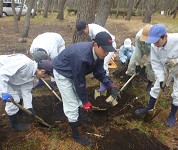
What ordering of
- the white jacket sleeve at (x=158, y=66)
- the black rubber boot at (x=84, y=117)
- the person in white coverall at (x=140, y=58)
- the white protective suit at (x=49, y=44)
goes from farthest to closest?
1. the person in white coverall at (x=140, y=58)
2. the white protective suit at (x=49, y=44)
3. the black rubber boot at (x=84, y=117)
4. the white jacket sleeve at (x=158, y=66)

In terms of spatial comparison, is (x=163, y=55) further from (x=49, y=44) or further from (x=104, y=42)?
(x=49, y=44)

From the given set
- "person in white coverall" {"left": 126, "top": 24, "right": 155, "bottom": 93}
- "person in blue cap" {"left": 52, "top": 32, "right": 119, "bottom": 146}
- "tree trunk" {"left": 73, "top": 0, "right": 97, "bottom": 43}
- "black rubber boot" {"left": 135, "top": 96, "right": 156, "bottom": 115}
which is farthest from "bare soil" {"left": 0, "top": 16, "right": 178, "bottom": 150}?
"tree trunk" {"left": 73, "top": 0, "right": 97, "bottom": 43}

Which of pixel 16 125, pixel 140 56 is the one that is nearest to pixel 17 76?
pixel 16 125

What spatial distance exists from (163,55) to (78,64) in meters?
1.55

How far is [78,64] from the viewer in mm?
2730

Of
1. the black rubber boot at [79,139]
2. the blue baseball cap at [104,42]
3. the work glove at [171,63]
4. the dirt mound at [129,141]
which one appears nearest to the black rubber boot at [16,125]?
the black rubber boot at [79,139]

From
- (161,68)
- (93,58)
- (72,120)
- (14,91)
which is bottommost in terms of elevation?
(72,120)

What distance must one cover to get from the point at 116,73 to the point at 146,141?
269 cm

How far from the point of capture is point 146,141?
3.43m

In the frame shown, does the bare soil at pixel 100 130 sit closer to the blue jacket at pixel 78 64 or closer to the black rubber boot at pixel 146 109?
the black rubber boot at pixel 146 109

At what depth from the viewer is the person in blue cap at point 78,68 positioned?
2.66 m

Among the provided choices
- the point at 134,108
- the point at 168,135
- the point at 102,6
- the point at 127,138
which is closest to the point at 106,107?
the point at 134,108

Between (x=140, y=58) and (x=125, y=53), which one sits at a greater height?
(x=140, y=58)

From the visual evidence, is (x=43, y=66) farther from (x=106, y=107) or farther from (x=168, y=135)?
(x=168, y=135)
